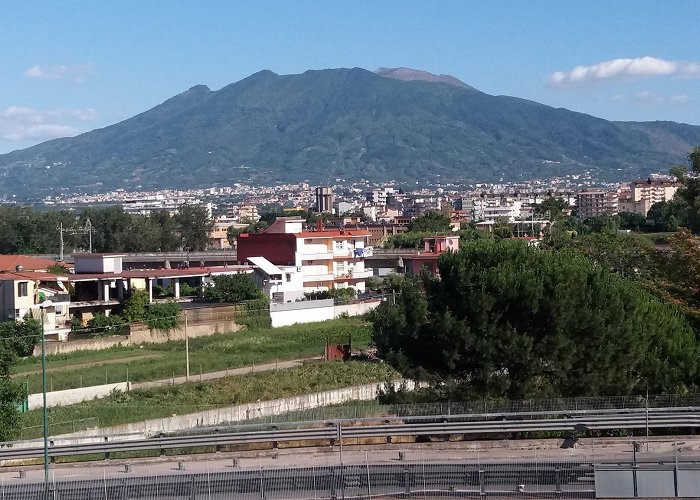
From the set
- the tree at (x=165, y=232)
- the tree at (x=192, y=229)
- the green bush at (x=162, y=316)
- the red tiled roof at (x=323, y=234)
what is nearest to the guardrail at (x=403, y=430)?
the green bush at (x=162, y=316)

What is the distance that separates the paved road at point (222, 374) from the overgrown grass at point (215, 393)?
2.30 ft

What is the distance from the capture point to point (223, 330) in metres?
43.2

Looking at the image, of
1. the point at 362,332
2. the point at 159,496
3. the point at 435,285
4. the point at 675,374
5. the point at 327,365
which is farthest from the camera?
the point at 362,332

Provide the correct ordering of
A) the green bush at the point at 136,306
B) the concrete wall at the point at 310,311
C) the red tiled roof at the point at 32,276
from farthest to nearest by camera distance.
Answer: the concrete wall at the point at 310,311, the green bush at the point at 136,306, the red tiled roof at the point at 32,276

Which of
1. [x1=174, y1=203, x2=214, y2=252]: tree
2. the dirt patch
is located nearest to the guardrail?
the dirt patch

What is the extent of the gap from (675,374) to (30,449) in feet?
41.4

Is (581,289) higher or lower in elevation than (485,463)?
higher

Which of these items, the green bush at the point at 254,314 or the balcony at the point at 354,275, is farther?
the balcony at the point at 354,275

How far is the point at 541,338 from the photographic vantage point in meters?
23.6

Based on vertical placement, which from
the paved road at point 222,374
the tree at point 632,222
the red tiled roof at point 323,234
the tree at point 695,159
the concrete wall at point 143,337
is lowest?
the paved road at point 222,374

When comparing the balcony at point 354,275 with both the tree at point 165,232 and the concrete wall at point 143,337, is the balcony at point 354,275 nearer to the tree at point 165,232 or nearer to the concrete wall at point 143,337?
the concrete wall at point 143,337

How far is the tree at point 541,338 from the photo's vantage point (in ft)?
75.9

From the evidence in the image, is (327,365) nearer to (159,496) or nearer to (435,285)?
(435,285)

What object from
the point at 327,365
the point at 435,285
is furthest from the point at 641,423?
the point at 327,365
